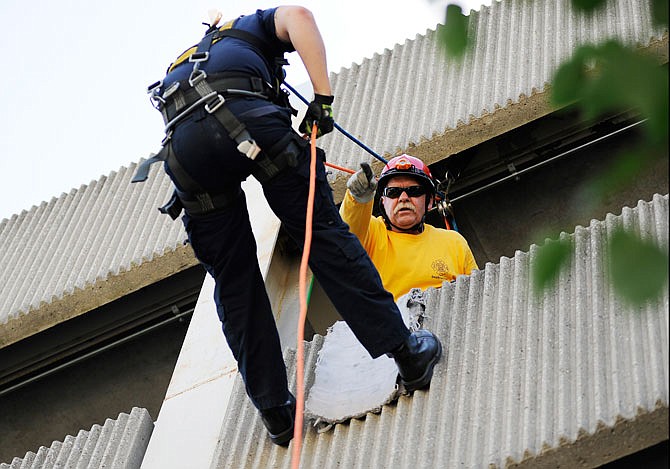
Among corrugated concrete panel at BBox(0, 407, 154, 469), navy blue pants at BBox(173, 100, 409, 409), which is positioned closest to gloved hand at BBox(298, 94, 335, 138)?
navy blue pants at BBox(173, 100, 409, 409)

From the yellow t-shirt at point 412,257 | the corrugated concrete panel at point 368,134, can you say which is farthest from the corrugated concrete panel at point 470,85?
the yellow t-shirt at point 412,257

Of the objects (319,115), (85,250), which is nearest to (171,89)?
(319,115)

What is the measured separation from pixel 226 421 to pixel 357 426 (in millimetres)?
850

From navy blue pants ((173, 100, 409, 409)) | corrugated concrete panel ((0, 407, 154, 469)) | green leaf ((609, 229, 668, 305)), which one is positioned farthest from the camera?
corrugated concrete panel ((0, 407, 154, 469))

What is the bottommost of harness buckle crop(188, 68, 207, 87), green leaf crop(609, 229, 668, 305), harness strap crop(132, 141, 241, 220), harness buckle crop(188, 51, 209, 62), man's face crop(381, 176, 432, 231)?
man's face crop(381, 176, 432, 231)

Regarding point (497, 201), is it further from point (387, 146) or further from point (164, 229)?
point (164, 229)

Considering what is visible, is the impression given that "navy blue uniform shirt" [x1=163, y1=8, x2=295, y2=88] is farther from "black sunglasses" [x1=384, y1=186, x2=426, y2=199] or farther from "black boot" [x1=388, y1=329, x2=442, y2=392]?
"black sunglasses" [x1=384, y1=186, x2=426, y2=199]

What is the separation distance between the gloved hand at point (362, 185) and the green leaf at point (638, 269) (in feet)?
11.3

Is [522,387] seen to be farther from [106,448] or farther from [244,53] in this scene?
[106,448]

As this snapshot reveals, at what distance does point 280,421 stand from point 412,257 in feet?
4.76

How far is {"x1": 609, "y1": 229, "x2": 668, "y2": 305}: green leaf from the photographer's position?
214 cm

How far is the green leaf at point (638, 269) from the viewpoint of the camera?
2141mm

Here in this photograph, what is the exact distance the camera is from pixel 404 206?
675cm

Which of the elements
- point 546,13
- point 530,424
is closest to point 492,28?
point 546,13
